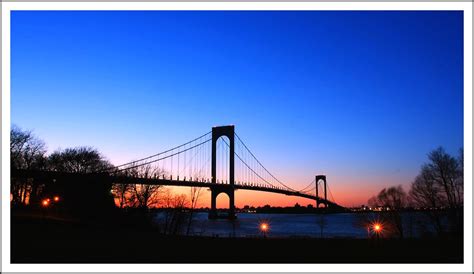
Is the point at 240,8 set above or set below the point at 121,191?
above

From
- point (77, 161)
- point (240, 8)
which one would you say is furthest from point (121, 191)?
point (240, 8)

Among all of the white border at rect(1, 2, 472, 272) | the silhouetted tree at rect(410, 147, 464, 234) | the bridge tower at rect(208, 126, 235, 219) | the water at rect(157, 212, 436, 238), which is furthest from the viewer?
the bridge tower at rect(208, 126, 235, 219)

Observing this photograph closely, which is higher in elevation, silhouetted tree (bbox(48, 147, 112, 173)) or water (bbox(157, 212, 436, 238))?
silhouetted tree (bbox(48, 147, 112, 173))

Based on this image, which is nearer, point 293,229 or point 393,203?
point 393,203

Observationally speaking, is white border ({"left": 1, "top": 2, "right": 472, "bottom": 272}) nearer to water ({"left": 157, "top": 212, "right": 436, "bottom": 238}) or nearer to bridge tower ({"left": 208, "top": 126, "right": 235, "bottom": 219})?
water ({"left": 157, "top": 212, "right": 436, "bottom": 238})

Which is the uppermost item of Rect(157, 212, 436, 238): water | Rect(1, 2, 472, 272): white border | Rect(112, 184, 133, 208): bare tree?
Rect(1, 2, 472, 272): white border

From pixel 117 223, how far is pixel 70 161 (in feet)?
52.0

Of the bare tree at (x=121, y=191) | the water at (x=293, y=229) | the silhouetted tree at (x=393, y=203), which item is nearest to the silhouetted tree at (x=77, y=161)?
the bare tree at (x=121, y=191)

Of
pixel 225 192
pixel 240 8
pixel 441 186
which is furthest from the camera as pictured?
pixel 225 192

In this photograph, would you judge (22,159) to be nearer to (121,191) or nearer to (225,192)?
(121,191)

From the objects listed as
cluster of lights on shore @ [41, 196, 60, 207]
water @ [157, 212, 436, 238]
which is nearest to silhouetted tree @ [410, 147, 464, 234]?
water @ [157, 212, 436, 238]

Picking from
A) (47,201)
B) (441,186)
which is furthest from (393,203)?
(47,201)

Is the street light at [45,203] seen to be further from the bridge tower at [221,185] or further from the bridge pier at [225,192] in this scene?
the bridge pier at [225,192]

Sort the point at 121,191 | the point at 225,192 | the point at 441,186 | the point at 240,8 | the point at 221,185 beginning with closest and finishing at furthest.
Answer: the point at 240,8 < the point at 441,186 < the point at 121,191 < the point at 221,185 < the point at 225,192
